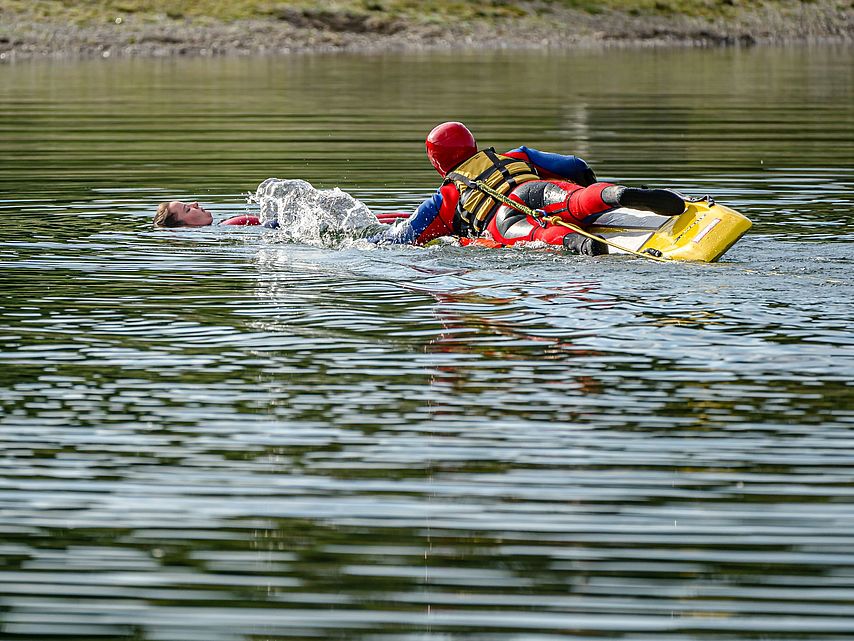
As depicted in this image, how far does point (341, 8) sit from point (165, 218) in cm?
5247

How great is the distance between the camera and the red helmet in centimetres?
1426

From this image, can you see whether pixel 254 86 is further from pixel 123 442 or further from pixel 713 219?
pixel 123 442

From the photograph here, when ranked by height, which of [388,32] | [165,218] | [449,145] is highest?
[388,32]

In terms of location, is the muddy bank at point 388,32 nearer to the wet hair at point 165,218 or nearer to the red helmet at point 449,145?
the wet hair at point 165,218

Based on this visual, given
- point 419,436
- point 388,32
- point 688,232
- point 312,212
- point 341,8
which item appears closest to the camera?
point 419,436

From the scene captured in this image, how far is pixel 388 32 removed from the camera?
6569 centimetres

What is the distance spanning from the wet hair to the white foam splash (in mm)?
843

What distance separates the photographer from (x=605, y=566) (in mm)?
6590

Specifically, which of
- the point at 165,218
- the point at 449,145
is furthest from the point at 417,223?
the point at 165,218

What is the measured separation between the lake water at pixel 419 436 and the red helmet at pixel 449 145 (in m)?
0.84

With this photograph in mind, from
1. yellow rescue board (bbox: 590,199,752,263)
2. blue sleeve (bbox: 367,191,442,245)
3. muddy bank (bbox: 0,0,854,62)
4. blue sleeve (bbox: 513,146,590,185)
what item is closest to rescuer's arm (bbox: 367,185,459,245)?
blue sleeve (bbox: 367,191,442,245)

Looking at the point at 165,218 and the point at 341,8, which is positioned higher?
the point at 341,8

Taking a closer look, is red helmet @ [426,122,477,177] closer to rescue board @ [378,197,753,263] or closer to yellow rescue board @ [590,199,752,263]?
rescue board @ [378,197,753,263]

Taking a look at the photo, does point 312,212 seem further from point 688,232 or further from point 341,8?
point 341,8
